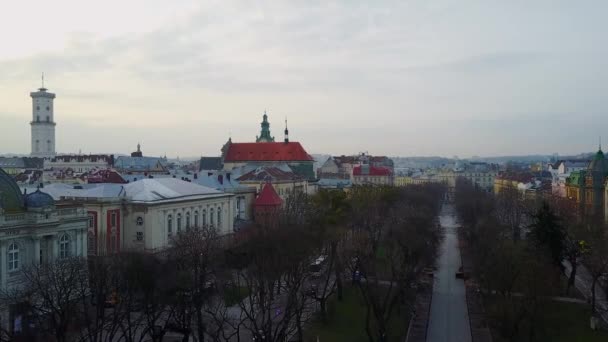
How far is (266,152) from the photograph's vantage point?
123438 millimetres

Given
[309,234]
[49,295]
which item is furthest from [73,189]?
[49,295]

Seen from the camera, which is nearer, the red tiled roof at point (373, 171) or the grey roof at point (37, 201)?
the grey roof at point (37, 201)

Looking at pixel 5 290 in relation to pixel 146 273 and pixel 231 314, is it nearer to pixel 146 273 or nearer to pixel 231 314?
pixel 146 273

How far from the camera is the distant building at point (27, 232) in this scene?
36.8 metres

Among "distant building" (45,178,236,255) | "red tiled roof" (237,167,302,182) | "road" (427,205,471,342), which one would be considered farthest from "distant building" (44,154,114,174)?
"road" (427,205,471,342)

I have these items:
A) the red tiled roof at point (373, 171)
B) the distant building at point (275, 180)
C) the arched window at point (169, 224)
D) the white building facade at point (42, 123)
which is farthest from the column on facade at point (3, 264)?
the white building facade at point (42, 123)

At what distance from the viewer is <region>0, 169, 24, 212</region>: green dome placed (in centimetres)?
3797

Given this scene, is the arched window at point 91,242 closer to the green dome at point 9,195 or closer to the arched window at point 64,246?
the arched window at point 64,246

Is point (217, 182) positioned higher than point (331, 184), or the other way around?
point (217, 182)

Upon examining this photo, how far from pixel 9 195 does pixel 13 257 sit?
12.4ft

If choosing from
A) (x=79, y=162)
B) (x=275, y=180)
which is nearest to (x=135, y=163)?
(x=79, y=162)

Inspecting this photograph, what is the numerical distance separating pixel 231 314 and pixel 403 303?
35.5 feet

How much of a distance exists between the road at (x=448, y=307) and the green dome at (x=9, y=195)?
25.4 m

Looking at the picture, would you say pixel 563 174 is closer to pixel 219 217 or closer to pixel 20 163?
pixel 219 217
